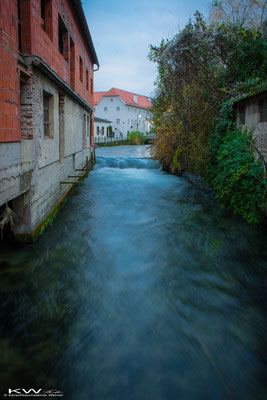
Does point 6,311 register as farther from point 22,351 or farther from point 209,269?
point 209,269

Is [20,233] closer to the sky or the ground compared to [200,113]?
closer to the ground

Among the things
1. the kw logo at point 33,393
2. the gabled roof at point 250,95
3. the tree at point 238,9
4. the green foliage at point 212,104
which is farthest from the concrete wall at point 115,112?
the kw logo at point 33,393

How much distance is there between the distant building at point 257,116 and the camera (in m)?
7.12

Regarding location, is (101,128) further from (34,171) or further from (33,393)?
(33,393)

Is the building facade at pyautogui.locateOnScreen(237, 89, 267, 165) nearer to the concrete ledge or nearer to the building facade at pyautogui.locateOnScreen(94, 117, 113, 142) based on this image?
the concrete ledge

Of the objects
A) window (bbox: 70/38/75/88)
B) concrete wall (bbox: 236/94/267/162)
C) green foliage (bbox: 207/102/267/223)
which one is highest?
window (bbox: 70/38/75/88)

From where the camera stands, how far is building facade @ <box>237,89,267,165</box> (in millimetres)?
7120

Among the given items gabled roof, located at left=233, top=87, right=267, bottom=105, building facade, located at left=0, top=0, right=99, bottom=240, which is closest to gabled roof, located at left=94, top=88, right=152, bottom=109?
gabled roof, located at left=233, top=87, right=267, bottom=105

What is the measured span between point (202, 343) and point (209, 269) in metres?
1.89

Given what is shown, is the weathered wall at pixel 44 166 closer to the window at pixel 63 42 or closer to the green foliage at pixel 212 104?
the window at pixel 63 42

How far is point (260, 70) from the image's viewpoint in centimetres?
1027

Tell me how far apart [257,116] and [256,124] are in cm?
20

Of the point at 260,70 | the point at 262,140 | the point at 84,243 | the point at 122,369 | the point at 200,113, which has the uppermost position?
the point at 260,70

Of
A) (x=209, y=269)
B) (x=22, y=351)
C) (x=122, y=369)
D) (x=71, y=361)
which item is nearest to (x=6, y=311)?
(x=22, y=351)
